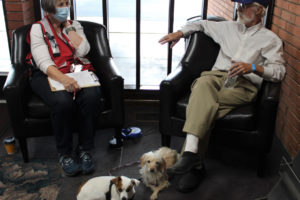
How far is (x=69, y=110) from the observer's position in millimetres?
2074

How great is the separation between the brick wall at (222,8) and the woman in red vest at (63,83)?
1.84 m

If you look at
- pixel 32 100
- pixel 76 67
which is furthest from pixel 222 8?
pixel 32 100

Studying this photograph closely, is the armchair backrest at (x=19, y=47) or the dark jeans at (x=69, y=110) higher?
the armchair backrest at (x=19, y=47)

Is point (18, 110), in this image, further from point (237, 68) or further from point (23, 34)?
point (237, 68)

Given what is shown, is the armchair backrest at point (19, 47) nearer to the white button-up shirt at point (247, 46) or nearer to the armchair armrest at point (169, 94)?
the armchair armrest at point (169, 94)

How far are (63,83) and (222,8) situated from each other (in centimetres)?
244

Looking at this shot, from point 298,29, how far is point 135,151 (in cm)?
139

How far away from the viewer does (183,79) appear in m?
2.30

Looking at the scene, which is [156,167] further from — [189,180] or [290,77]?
[290,77]

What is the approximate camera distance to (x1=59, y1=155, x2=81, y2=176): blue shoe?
213 cm

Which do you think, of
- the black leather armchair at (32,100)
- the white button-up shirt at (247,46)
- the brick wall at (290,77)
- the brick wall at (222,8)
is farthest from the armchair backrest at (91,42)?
the brick wall at (222,8)

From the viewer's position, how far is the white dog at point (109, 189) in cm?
175

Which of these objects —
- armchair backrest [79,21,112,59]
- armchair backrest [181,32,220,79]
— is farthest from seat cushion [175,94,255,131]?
armchair backrest [79,21,112,59]

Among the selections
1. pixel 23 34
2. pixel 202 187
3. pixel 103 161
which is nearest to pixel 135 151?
pixel 103 161
